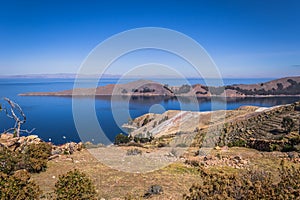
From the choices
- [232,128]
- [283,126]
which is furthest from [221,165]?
[232,128]

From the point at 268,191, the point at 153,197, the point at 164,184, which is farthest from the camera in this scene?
the point at 164,184

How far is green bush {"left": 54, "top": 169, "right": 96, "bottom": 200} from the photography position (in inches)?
207

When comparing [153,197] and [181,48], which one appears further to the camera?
[181,48]

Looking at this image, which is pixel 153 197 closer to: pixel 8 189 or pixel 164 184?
pixel 164 184

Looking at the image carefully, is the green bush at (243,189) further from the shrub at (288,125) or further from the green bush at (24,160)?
the shrub at (288,125)

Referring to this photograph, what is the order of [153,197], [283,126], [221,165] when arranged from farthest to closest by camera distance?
1. [283,126]
2. [221,165]
3. [153,197]

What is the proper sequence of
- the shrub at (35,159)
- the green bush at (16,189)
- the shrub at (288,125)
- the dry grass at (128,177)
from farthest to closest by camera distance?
the shrub at (288,125) < the shrub at (35,159) < the dry grass at (128,177) < the green bush at (16,189)

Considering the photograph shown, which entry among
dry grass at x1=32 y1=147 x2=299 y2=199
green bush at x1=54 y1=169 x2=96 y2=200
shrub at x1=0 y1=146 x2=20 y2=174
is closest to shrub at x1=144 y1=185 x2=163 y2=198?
dry grass at x1=32 y1=147 x2=299 y2=199

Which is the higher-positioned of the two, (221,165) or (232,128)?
(221,165)

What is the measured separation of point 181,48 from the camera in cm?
860

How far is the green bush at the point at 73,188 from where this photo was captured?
5267 millimetres

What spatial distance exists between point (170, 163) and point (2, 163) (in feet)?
21.9

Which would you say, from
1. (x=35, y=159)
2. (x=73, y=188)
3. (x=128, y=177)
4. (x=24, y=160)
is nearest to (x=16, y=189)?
(x=73, y=188)

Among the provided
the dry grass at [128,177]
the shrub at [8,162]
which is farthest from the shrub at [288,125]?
the shrub at [8,162]
